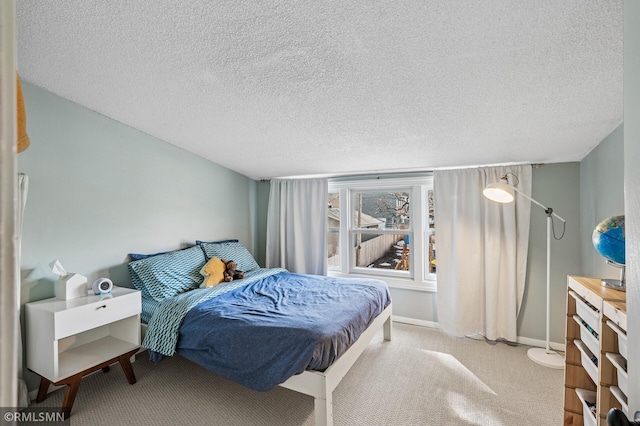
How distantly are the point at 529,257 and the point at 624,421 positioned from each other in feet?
9.89

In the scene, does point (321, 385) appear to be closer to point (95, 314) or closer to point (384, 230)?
point (95, 314)

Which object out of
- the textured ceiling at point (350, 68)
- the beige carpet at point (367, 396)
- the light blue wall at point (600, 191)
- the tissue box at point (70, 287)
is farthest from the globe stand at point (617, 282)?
the tissue box at point (70, 287)

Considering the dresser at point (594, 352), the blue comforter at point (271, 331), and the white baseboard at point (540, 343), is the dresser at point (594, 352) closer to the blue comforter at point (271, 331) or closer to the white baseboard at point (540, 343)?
the blue comforter at point (271, 331)

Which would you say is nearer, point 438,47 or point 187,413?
point 438,47

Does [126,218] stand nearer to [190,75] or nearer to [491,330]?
[190,75]

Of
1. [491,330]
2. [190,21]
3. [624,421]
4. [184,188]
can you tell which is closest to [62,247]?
[184,188]

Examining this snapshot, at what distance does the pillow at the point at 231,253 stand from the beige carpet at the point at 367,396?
1.11 metres

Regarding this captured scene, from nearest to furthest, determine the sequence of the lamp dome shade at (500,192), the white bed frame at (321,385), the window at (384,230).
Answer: the white bed frame at (321,385), the lamp dome shade at (500,192), the window at (384,230)

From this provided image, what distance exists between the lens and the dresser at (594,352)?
1.16 m

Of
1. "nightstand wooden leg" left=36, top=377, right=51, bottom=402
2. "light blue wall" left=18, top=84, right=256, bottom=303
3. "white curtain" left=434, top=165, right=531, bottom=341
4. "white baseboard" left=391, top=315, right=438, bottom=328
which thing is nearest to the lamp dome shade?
"white curtain" left=434, top=165, right=531, bottom=341

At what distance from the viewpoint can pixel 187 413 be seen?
205cm

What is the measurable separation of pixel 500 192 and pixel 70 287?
142 inches

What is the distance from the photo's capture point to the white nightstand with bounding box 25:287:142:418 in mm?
1979

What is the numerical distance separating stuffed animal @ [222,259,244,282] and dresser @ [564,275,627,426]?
9.18ft
